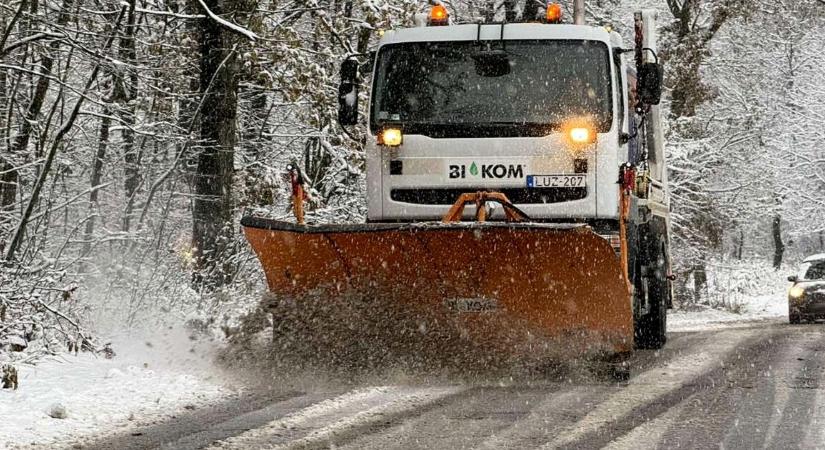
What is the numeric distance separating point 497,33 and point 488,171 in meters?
1.23

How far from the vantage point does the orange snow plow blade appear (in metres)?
7.66

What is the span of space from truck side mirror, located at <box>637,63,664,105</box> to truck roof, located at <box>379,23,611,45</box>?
0.36m

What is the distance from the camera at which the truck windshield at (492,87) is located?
888cm

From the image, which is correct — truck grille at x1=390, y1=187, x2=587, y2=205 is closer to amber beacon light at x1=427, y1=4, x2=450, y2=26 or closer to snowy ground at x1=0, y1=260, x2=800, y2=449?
amber beacon light at x1=427, y1=4, x2=450, y2=26

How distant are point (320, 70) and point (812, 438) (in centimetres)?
819

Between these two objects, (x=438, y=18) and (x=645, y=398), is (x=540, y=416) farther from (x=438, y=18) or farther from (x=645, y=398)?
(x=438, y=18)

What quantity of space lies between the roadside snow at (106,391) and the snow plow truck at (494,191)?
970 mm

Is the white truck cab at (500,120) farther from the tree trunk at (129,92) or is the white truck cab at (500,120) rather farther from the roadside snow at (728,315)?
the roadside snow at (728,315)

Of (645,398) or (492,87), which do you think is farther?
(492,87)

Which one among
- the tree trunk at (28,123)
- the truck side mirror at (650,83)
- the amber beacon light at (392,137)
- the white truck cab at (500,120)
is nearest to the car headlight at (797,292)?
the white truck cab at (500,120)

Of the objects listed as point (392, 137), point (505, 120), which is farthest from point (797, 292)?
point (392, 137)

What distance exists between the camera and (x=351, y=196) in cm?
1669

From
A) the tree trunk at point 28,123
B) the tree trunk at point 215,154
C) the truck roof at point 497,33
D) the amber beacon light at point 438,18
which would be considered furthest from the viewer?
the tree trunk at point 215,154

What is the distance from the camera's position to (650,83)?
912 centimetres
